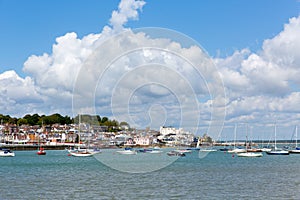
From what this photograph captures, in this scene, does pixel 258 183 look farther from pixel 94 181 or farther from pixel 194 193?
pixel 94 181

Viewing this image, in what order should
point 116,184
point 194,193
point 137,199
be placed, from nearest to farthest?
point 137,199 → point 194,193 → point 116,184

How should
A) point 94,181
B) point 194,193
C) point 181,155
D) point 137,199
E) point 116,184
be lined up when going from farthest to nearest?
point 181,155, point 94,181, point 116,184, point 194,193, point 137,199

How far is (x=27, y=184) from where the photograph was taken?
45281 millimetres

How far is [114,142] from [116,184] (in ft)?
513

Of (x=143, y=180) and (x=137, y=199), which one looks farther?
(x=143, y=180)

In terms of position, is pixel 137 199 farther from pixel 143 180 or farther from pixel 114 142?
pixel 114 142

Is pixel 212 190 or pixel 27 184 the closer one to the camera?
pixel 212 190

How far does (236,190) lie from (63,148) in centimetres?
16426

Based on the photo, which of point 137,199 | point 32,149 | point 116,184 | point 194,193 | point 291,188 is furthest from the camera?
point 32,149

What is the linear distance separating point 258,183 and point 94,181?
16.1 meters

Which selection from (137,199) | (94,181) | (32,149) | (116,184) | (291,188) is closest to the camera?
(137,199)

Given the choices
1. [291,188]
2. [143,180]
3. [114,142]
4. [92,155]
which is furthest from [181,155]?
[114,142]

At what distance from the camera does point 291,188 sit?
40.6 m

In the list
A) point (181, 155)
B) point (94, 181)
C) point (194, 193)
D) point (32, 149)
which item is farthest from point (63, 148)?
point (194, 193)
